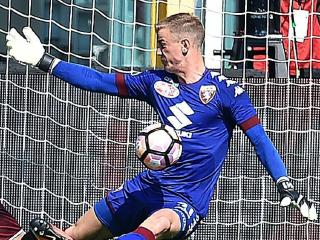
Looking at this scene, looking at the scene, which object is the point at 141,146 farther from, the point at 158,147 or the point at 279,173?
the point at 279,173

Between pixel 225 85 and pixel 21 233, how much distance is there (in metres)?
1.34

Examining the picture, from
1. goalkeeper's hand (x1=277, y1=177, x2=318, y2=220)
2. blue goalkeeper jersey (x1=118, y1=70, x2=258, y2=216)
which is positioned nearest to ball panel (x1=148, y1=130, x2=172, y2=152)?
blue goalkeeper jersey (x1=118, y1=70, x2=258, y2=216)

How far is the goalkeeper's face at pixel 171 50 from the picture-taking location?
20.3 feet

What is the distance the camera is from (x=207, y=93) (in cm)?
618

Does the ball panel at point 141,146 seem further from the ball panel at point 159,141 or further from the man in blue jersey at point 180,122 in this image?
the man in blue jersey at point 180,122

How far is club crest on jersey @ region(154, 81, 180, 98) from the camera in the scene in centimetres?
625

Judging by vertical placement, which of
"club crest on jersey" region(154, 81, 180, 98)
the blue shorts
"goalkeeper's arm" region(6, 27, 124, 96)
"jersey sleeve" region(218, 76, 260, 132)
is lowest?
the blue shorts

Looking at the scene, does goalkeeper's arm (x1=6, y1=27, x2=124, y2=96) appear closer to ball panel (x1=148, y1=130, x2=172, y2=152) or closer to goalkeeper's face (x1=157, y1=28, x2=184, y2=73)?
goalkeeper's face (x1=157, y1=28, x2=184, y2=73)

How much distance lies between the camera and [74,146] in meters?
8.12

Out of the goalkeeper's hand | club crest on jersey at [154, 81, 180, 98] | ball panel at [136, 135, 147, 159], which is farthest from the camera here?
club crest on jersey at [154, 81, 180, 98]

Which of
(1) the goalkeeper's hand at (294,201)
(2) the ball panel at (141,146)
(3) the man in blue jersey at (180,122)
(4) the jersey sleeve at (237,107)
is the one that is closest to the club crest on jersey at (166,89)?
(3) the man in blue jersey at (180,122)

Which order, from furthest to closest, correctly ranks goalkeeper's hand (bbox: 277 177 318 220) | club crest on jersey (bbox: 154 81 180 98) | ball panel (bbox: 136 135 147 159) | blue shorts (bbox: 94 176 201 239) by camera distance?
1. club crest on jersey (bbox: 154 81 180 98)
2. blue shorts (bbox: 94 176 201 239)
3. ball panel (bbox: 136 135 147 159)
4. goalkeeper's hand (bbox: 277 177 318 220)

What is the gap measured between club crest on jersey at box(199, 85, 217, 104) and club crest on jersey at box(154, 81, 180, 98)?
0.13 m

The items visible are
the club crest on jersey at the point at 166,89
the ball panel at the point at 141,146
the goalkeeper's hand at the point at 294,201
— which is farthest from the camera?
the club crest on jersey at the point at 166,89
